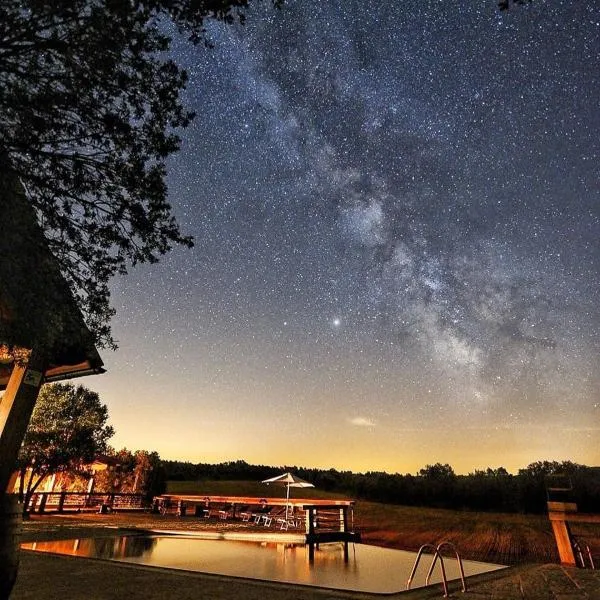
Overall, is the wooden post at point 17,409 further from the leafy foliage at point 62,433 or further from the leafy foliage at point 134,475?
the leafy foliage at point 134,475

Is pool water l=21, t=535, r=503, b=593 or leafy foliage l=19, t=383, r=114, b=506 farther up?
leafy foliage l=19, t=383, r=114, b=506

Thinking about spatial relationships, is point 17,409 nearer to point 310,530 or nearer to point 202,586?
point 202,586

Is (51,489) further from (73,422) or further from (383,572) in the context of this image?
(383,572)

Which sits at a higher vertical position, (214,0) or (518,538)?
(214,0)

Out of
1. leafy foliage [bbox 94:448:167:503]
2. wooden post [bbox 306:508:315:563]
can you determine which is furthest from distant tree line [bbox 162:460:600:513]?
wooden post [bbox 306:508:315:563]

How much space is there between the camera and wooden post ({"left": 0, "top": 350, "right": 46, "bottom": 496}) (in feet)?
22.8

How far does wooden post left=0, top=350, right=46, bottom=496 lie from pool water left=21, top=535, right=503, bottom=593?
12.6 ft

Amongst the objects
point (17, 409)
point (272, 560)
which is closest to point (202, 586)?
point (17, 409)

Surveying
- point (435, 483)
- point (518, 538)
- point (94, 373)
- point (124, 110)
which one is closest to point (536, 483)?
point (435, 483)

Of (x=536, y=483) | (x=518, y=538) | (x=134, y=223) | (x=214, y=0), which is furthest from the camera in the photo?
(x=536, y=483)

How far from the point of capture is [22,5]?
16.5 feet

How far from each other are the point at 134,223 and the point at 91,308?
1.57 m

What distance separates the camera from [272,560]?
1073cm

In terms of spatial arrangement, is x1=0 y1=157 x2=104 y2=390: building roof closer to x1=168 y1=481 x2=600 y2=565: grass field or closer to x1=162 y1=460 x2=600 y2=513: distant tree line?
x1=168 y1=481 x2=600 y2=565: grass field
